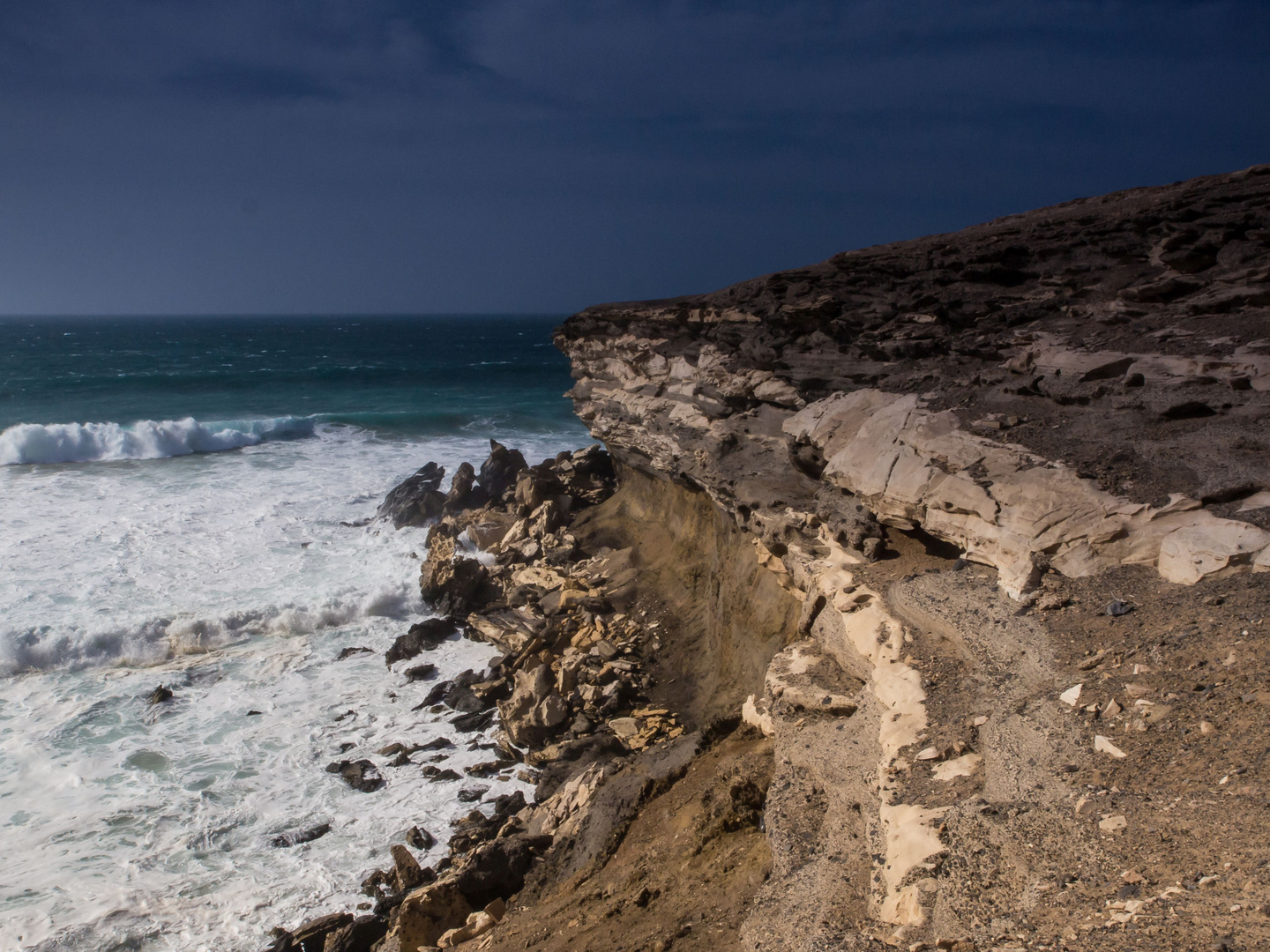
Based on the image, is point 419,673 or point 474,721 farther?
point 419,673

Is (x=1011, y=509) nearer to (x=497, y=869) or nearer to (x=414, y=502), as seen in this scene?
(x=497, y=869)

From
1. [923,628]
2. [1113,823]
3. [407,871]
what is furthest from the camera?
[407,871]

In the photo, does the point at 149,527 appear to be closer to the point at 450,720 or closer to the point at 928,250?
the point at 450,720

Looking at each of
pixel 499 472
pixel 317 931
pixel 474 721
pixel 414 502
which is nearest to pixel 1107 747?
pixel 317 931

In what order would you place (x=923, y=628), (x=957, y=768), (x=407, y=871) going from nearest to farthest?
(x=957, y=768), (x=923, y=628), (x=407, y=871)

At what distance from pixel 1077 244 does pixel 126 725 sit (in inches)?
629

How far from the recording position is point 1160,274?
391 inches

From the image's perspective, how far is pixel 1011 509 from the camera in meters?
6.63

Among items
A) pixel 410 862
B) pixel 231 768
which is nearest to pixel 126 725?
pixel 231 768

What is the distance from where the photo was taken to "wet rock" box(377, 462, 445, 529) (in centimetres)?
2050

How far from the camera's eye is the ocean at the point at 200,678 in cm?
Answer: 891

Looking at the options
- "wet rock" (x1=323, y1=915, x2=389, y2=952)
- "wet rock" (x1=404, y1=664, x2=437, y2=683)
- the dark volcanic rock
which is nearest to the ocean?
"wet rock" (x1=404, y1=664, x2=437, y2=683)

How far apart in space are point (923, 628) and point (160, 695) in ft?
39.7

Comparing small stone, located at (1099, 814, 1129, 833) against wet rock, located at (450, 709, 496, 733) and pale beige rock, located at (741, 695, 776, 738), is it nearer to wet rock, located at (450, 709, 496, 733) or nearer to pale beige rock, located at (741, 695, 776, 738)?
pale beige rock, located at (741, 695, 776, 738)
